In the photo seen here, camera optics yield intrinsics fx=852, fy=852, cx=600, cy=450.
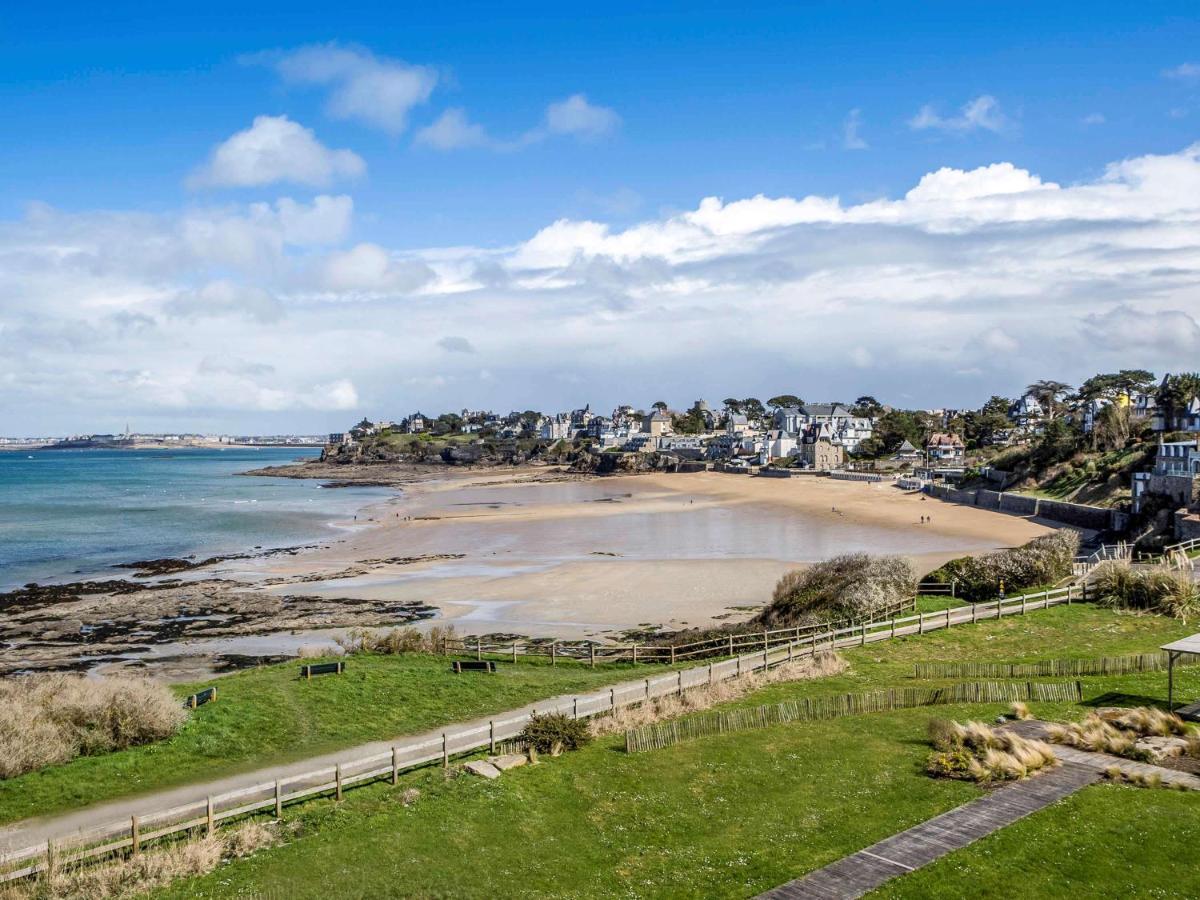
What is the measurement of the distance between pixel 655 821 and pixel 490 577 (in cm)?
3685

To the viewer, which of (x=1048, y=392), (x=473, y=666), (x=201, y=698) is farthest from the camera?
(x=1048, y=392)

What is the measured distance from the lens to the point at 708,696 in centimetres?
2370

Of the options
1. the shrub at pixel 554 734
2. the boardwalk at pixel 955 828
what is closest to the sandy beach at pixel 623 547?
the shrub at pixel 554 734

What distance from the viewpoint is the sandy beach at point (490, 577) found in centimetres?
3816

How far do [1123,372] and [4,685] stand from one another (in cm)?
15761

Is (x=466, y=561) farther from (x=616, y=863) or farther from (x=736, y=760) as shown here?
(x=616, y=863)

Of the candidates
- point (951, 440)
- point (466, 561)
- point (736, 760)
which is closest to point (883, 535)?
point (466, 561)

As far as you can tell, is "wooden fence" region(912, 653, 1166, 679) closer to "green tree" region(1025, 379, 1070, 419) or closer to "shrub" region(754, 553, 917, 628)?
"shrub" region(754, 553, 917, 628)

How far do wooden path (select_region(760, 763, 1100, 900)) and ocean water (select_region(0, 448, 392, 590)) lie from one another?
54028 mm

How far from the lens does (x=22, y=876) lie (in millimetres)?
13672

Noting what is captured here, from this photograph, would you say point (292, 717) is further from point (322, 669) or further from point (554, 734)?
point (554, 734)

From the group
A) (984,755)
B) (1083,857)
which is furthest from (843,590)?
(1083,857)

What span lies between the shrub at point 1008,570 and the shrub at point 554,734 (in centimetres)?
2227

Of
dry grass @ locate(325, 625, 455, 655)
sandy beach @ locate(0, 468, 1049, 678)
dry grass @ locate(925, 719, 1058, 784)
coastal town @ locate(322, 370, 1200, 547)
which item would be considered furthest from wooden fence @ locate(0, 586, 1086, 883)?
coastal town @ locate(322, 370, 1200, 547)
